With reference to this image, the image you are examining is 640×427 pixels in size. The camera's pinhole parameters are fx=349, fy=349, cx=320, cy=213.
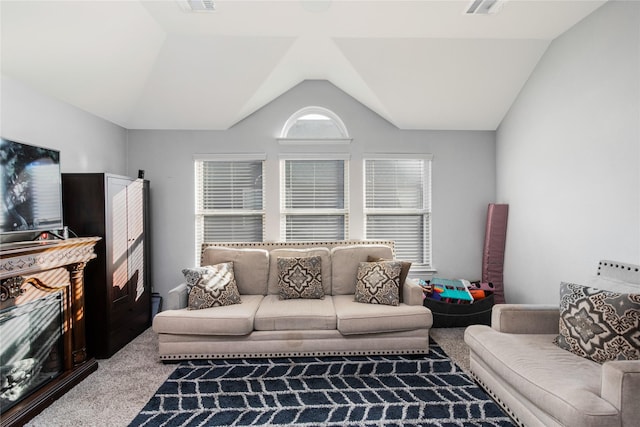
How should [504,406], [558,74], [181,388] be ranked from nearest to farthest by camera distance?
[504,406], [181,388], [558,74]

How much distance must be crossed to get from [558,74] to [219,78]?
322 cm

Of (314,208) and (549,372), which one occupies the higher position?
(314,208)

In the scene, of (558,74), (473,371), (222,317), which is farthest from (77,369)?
(558,74)

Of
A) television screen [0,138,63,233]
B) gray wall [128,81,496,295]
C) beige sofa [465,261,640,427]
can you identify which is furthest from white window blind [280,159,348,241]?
television screen [0,138,63,233]

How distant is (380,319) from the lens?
303 centimetres

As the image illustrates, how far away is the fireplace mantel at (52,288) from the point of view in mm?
2105

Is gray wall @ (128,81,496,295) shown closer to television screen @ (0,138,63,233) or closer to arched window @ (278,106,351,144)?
arched window @ (278,106,351,144)

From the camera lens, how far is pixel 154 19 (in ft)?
9.46

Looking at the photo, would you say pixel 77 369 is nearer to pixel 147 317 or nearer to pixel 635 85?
pixel 147 317

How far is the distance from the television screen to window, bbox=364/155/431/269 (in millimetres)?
3088

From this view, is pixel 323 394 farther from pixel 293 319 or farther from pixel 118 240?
pixel 118 240

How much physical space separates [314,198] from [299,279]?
1.19 meters

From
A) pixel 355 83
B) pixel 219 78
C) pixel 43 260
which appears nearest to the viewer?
pixel 43 260

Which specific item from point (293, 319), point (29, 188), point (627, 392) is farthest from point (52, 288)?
point (627, 392)
